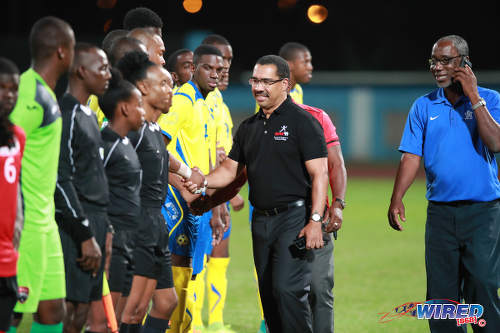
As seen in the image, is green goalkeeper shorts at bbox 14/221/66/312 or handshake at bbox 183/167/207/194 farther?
handshake at bbox 183/167/207/194

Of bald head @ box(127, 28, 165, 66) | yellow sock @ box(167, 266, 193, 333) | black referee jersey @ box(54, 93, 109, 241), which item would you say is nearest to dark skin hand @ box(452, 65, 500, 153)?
bald head @ box(127, 28, 165, 66)

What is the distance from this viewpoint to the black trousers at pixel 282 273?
18.6 feet

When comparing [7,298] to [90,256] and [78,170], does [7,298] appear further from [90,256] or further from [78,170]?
[78,170]

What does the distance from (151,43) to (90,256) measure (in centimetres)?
236

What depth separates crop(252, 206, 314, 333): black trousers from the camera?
568 cm

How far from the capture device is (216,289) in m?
7.93

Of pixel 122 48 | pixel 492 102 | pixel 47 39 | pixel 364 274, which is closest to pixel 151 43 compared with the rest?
pixel 122 48

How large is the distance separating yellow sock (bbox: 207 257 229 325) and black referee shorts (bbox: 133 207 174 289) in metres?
2.33

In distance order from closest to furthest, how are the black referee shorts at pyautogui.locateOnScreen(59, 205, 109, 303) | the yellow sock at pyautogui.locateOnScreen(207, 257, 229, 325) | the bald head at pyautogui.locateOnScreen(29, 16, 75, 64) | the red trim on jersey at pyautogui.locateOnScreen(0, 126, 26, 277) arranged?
the red trim on jersey at pyautogui.locateOnScreen(0, 126, 26, 277), the bald head at pyautogui.locateOnScreen(29, 16, 75, 64), the black referee shorts at pyautogui.locateOnScreen(59, 205, 109, 303), the yellow sock at pyautogui.locateOnScreen(207, 257, 229, 325)

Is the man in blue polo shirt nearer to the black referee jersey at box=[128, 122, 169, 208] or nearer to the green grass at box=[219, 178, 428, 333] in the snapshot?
the green grass at box=[219, 178, 428, 333]

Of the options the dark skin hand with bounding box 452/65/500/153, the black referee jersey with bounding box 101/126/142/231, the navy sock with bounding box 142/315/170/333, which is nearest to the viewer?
the black referee jersey with bounding box 101/126/142/231

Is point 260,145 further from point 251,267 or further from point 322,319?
point 251,267

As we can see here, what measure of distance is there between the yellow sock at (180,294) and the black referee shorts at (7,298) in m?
2.47

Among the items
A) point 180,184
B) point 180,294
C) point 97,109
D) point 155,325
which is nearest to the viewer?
point 155,325
